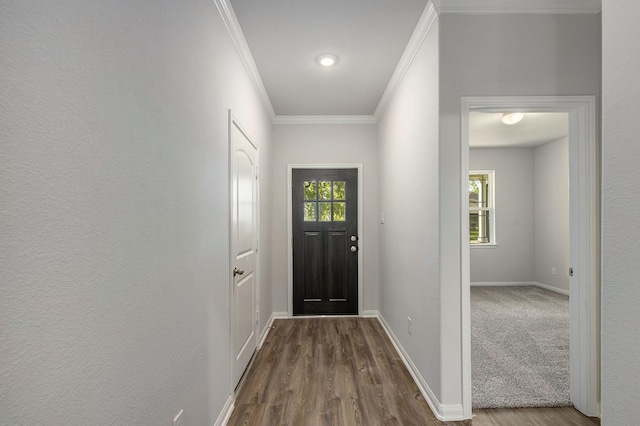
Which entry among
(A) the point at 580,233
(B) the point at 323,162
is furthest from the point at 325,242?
(A) the point at 580,233

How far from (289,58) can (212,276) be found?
193cm

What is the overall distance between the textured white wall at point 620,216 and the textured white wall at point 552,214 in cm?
540

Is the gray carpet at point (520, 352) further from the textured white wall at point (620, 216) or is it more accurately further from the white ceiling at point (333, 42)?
the white ceiling at point (333, 42)

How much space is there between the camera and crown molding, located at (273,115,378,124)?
433 centimetres

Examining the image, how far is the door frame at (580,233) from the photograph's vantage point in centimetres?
209

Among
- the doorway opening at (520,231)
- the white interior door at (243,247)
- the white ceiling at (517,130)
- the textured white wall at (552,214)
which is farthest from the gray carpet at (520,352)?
the white ceiling at (517,130)

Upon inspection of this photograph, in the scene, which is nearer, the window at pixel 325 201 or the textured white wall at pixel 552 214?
the window at pixel 325 201

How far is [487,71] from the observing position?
2119 mm

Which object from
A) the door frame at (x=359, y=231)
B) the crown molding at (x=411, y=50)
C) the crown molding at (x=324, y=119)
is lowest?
the door frame at (x=359, y=231)

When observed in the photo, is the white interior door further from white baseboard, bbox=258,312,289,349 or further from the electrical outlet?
the electrical outlet

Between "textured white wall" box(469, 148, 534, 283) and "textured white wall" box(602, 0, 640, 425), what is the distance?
18.8 ft

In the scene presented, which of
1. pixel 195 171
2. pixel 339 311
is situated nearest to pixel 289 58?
pixel 195 171

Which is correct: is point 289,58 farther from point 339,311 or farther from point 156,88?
point 339,311

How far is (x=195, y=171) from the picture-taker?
1.64 meters
